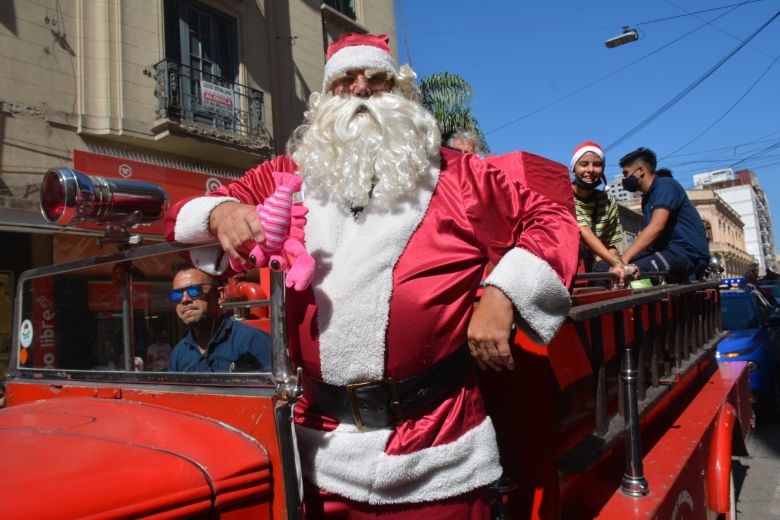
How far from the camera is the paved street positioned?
4.39 metres

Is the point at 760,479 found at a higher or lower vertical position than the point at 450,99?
lower

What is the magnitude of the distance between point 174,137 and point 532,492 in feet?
29.0

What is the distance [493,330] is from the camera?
143cm

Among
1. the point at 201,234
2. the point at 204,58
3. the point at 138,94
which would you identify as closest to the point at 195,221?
the point at 201,234

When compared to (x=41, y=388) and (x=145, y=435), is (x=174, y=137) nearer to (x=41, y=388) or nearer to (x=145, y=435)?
(x=41, y=388)

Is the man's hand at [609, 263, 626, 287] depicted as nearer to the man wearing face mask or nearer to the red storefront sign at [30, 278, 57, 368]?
the man wearing face mask

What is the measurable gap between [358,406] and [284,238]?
1.56 ft

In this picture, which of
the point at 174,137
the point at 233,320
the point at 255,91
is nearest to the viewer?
the point at 233,320

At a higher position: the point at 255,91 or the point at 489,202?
the point at 255,91

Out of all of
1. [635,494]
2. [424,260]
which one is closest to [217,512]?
[424,260]

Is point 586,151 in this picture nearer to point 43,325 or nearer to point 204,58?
point 43,325

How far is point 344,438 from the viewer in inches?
58.1

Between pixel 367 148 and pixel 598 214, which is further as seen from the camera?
pixel 598 214

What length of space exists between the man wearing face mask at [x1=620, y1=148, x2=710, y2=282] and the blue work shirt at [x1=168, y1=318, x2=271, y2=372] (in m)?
2.89
